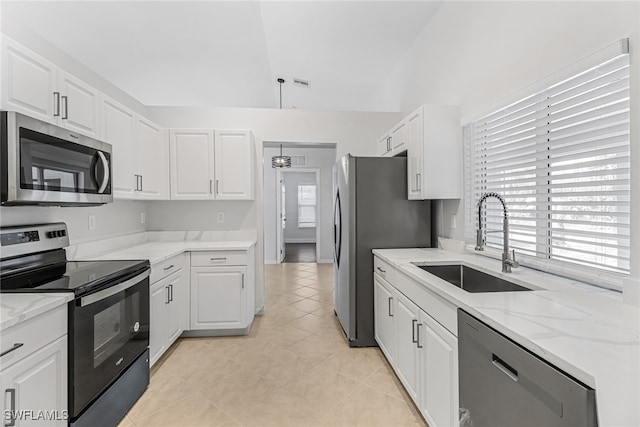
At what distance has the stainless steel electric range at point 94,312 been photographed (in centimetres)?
155

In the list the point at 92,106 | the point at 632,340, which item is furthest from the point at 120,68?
the point at 632,340

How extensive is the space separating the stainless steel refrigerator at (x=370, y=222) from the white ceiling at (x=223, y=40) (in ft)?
4.54

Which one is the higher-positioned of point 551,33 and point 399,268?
point 551,33

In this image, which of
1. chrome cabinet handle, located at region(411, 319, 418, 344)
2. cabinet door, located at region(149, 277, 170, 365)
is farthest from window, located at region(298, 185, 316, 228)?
chrome cabinet handle, located at region(411, 319, 418, 344)

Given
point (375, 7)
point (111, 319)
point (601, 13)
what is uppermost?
point (375, 7)

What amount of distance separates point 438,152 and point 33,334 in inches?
105

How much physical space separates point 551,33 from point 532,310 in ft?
4.74

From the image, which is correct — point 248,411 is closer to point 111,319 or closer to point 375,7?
point 111,319

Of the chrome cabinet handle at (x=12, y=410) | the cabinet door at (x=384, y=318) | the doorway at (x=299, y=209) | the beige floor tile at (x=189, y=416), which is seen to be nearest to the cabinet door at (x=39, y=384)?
the chrome cabinet handle at (x=12, y=410)

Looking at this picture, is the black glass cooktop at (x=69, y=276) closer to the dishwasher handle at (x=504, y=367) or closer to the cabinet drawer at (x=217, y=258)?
the cabinet drawer at (x=217, y=258)

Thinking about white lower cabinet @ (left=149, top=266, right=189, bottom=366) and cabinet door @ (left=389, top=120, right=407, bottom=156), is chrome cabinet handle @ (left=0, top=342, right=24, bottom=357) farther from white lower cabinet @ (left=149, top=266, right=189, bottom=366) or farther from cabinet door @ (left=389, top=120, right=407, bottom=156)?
cabinet door @ (left=389, top=120, right=407, bottom=156)

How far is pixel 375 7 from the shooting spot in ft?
9.37

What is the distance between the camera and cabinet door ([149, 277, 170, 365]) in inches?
95.6

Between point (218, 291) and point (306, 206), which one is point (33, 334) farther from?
point (306, 206)
